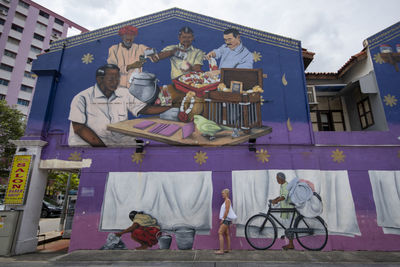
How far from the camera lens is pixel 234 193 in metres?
7.09

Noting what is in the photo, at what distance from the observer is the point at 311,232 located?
6684 millimetres

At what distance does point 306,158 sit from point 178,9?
7.69 meters

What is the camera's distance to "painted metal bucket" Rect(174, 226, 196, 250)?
6.73 m

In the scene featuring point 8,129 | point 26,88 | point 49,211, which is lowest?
point 49,211

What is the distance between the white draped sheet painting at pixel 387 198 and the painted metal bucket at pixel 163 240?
6.46 meters

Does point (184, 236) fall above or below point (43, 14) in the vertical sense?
below

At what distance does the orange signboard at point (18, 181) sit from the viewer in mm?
7109

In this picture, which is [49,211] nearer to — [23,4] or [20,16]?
[20,16]

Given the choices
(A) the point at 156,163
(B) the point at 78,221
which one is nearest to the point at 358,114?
(A) the point at 156,163

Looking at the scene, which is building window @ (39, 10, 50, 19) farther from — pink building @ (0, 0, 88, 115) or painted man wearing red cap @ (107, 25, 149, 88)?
painted man wearing red cap @ (107, 25, 149, 88)

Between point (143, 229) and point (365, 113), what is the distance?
9.40 meters

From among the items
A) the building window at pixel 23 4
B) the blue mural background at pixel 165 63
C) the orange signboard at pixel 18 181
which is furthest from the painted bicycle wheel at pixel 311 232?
the building window at pixel 23 4

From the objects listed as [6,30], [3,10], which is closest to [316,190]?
[6,30]

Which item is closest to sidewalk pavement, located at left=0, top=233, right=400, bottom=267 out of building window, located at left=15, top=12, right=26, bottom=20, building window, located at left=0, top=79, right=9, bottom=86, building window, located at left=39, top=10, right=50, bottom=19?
building window, located at left=0, top=79, right=9, bottom=86
